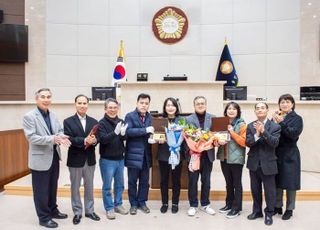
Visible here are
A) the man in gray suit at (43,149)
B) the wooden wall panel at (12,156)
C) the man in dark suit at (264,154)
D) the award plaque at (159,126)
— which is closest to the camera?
the man in gray suit at (43,149)

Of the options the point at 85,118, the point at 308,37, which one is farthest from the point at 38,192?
the point at 308,37

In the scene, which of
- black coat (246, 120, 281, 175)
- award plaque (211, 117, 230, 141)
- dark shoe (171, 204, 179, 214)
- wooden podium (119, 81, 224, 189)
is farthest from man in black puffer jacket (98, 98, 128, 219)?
wooden podium (119, 81, 224, 189)

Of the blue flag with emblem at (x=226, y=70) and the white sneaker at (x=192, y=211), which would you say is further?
the blue flag with emblem at (x=226, y=70)

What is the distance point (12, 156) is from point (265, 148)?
381 centimetres

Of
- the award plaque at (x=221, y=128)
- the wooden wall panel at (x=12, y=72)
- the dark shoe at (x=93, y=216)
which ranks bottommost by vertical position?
the dark shoe at (x=93, y=216)

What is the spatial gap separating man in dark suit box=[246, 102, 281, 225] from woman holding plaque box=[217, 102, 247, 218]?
105 mm

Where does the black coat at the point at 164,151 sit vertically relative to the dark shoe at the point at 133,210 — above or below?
above

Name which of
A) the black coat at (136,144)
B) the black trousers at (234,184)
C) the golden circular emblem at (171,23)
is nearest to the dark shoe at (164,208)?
the black coat at (136,144)

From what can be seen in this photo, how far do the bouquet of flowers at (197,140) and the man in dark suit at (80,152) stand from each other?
1010mm

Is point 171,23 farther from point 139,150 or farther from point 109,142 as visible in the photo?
point 109,142

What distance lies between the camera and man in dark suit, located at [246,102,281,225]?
3.28m

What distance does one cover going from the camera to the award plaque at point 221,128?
3485 mm

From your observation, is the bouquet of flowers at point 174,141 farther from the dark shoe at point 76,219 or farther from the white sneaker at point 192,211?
the dark shoe at point 76,219

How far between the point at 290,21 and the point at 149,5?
3324mm
